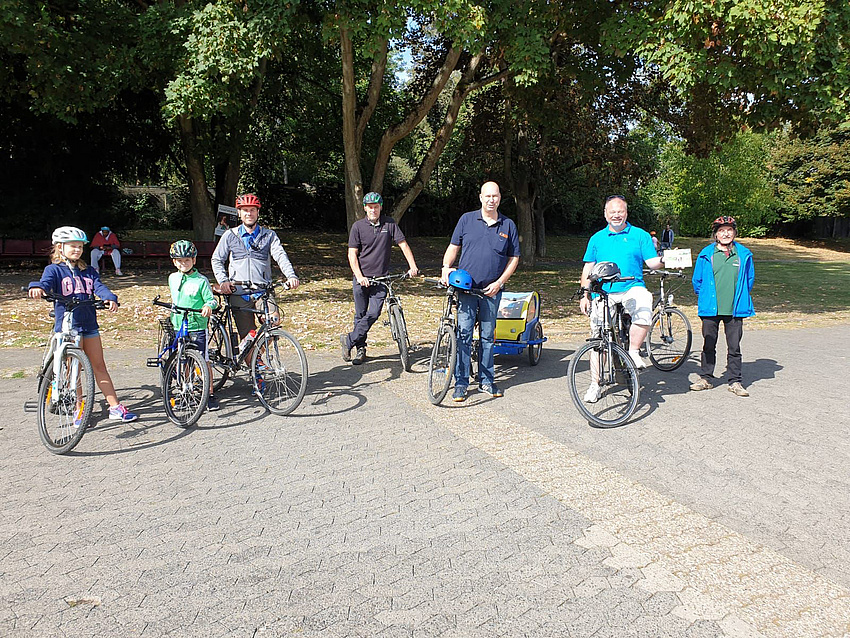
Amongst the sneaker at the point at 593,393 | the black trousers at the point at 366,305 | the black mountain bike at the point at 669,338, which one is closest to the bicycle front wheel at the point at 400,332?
the black trousers at the point at 366,305

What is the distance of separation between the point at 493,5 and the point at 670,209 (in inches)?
1715

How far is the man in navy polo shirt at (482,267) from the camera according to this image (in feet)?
21.4

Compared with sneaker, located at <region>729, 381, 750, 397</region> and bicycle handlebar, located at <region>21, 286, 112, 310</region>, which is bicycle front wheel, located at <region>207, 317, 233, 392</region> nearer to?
bicycle handlebar, located at <region>21, 286, 112, 310</region>

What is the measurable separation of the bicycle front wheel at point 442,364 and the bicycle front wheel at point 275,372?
4.17 ft

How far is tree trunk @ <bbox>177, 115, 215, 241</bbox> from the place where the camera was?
1900 centimetres

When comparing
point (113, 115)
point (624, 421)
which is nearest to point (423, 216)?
point (113, 115)

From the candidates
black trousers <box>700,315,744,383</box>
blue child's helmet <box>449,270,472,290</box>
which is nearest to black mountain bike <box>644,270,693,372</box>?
black trousers <box>700,315,744,383</box>

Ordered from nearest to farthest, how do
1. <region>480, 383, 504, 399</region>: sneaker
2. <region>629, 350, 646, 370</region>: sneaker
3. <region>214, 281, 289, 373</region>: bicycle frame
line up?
<region>629, 350, 646, 370</region>: sneaker
<region>214, 281, 289, 373</region>: bicycle frame
<region>480, 383, 504, 399</region>: sneaker

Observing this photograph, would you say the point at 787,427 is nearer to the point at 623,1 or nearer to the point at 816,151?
the point at 623,1

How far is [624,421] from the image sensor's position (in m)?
5.68

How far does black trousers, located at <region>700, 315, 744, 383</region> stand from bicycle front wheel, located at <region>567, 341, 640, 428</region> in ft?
5.85

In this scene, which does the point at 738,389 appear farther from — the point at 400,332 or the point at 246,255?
the point at 246,255

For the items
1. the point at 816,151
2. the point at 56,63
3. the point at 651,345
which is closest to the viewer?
the point at 651,345

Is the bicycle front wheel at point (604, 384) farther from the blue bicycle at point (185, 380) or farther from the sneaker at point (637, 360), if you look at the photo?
the blue bicycle at point (185, 380)
